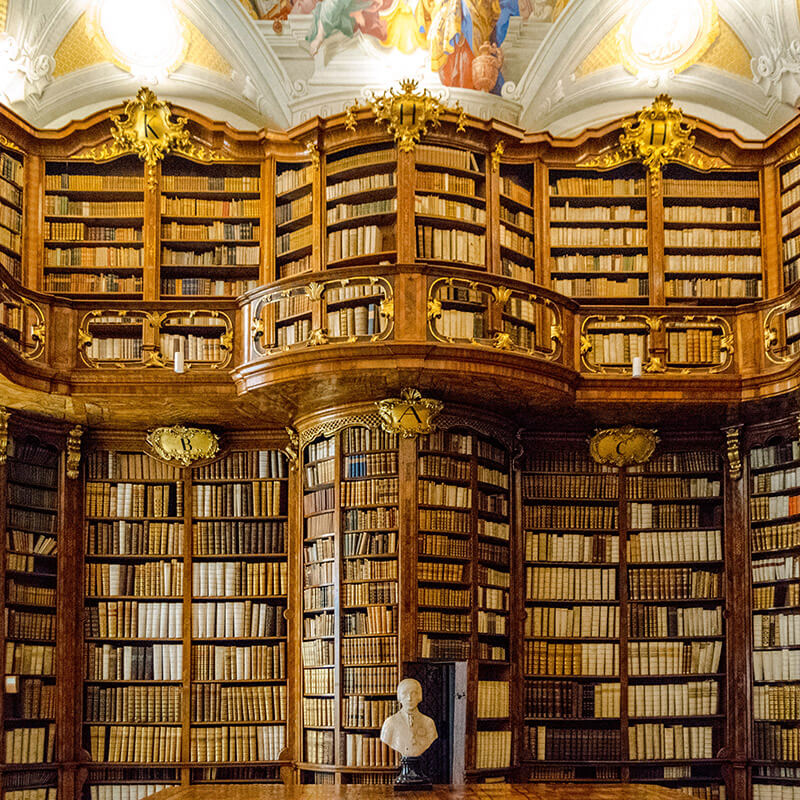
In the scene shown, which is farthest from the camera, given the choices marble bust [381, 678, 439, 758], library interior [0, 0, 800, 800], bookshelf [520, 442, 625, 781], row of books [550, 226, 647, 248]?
row of books [550, 226, 647, 248]

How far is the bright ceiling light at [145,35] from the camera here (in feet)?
44.2

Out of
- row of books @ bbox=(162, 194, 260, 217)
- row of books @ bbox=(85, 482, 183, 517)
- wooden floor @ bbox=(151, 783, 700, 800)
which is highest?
row of books @ bbox=(162, 194, 260, 217)

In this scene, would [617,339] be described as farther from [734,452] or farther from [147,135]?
[147,135]

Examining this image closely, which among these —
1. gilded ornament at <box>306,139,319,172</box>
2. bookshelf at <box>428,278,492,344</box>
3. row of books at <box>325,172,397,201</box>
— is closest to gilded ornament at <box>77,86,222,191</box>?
gilded ornament at <box>306,139,319,172</box>

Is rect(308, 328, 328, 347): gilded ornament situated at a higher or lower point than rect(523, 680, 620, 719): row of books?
higher

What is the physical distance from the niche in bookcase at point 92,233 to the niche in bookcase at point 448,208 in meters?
2.47

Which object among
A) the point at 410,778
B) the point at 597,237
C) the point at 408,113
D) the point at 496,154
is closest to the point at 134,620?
the point at 410,778

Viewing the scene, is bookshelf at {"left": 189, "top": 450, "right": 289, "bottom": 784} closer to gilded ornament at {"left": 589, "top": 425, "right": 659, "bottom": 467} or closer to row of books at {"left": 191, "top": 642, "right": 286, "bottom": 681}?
row of books at {"left": 191, "top": 642, "right": 286, "bottom": 681}

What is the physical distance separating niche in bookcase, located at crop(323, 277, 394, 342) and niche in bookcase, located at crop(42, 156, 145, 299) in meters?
2.14

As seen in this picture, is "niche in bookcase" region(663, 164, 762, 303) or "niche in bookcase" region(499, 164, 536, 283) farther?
"niche in bookcase" region(663, 164, 762, 303)

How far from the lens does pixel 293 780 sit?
39.8ft

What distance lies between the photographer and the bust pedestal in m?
9.69

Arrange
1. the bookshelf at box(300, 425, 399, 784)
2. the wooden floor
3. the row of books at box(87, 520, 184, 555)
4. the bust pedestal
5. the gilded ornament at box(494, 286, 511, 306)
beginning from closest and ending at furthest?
1. the wooden floor
2. the bust pedestal
3. the gilded ornament at box(494, 286, 511, 306)
4. the bookshelf at box(300, 425, 399, 784)
5. the row of books at box(87, 520, 184, 555)

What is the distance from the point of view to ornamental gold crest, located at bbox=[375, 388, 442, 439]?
1159cm
